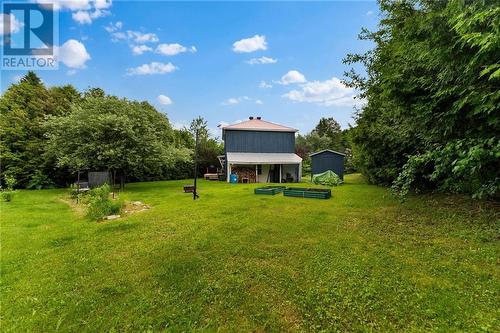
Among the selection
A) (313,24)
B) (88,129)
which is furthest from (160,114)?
(313,24)

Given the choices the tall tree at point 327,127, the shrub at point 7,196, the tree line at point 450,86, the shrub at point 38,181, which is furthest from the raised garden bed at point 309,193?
the tall tree at point 327,127

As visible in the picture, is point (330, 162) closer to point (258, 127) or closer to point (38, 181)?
point (258, 127)

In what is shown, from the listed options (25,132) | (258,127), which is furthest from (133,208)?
(25,132)

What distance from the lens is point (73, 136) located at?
51.8ft

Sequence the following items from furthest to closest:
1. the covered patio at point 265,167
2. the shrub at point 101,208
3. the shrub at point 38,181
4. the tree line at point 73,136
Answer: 1. the covered patio at point 265,167
2. the shrub at point 38,181
3. the tree line at point 73,136
4. the shrub at point 101,208

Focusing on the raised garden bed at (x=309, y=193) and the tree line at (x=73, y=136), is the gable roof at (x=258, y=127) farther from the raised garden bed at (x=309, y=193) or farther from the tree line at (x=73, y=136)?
the raised garden bed at (x=309, y=193)

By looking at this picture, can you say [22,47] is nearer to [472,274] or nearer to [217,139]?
[472,274]

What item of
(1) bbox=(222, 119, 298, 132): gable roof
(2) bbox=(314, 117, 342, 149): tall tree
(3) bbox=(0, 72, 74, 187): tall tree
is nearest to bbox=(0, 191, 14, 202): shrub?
(3) bbox=(0, 72, 74, 187): tall tree

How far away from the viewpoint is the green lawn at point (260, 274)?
9.80 feet

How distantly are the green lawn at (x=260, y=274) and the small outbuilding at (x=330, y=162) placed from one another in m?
12.3

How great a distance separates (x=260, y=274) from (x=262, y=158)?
17.5m

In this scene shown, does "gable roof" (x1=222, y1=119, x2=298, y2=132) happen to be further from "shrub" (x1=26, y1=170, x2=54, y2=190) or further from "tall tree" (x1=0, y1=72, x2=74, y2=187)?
"shrub" (x1=26, y1=170, x2=54, y2=190)

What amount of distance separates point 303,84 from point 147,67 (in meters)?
13.0

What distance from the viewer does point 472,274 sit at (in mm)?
3664
